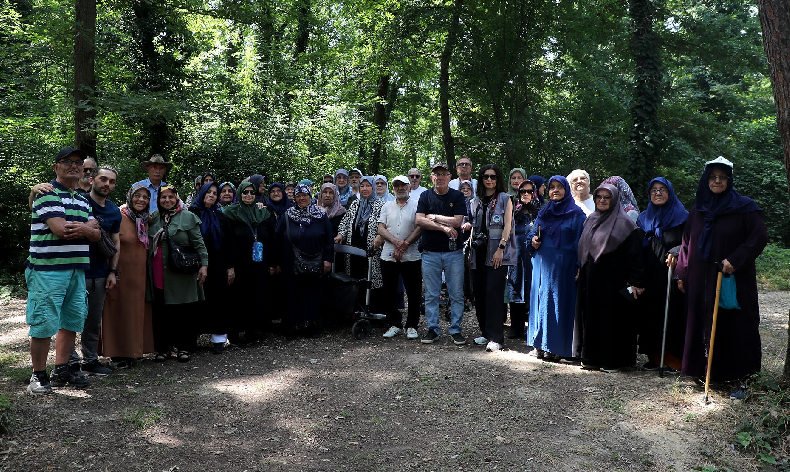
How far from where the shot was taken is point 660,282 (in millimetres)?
5949

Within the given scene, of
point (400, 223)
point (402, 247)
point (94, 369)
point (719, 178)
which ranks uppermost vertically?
point (719, 178)

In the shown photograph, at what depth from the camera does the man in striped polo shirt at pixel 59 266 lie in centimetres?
497

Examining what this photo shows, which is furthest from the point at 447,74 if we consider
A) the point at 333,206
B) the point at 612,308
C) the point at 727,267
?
the point at 727,267

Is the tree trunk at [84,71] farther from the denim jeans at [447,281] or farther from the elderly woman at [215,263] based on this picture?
the denim jeans at [447,281]

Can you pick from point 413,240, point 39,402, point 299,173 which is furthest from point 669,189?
point 299,173

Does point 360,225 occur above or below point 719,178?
below

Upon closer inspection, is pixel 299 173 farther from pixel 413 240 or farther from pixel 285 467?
pixel 285 467

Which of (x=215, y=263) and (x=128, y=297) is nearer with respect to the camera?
(x=128, y=297)

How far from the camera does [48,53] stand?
12.5 meters

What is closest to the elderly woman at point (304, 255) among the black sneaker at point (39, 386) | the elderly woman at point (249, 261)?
the elderly woman at point (249, 261)

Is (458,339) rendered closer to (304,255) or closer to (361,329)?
(361,329)

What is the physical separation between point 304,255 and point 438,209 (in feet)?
5.75

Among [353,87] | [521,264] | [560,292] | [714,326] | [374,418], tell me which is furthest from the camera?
[353,87]

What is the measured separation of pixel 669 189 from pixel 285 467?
4.42 m
